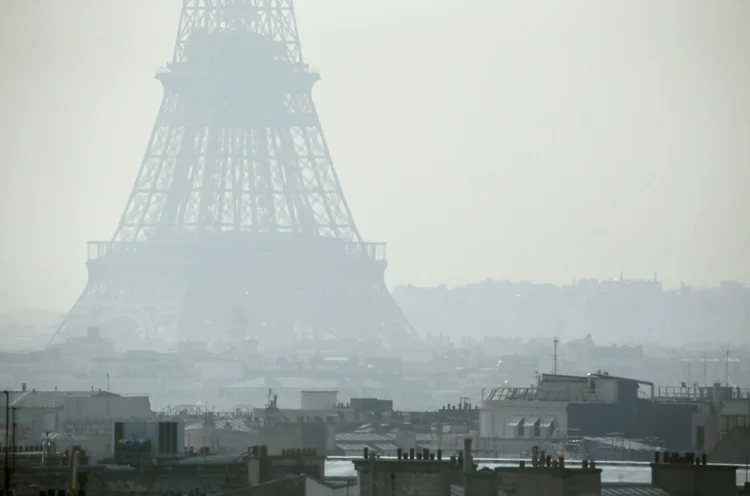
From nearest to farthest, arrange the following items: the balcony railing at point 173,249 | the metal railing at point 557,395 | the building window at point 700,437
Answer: the building window at point 700,437
the metal railing at point 557,395
the balcony railing at point 173,249

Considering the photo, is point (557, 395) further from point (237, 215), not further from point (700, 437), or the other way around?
point (237, 215)

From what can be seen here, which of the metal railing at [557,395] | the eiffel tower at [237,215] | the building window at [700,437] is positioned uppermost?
the eiffel tower at [237,215]

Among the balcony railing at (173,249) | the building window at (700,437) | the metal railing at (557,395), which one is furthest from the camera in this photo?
the balcony railing at (173,249)

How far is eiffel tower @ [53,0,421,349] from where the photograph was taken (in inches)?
4934

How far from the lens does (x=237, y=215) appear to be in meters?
134

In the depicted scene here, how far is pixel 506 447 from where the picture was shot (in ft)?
142

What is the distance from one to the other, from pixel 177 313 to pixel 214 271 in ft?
7.34

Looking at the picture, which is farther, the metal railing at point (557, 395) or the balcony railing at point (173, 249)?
the balcony railing at point (173, 249)

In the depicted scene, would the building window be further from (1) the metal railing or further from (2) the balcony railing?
(2) the balcony railing

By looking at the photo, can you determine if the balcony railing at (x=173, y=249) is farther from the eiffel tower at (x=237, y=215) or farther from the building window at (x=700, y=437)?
the building window at (x=700, y=437)

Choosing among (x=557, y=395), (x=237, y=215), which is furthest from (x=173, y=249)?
(x=557, y=395)

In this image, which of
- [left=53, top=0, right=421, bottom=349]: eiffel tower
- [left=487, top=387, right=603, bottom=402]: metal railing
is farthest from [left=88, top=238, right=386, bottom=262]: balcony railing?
[left=487, top=387, right=603, bottom=402]: metal railing

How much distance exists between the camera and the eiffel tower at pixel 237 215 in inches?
4934

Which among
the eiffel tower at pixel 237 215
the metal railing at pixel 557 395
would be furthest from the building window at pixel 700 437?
the eiffel tower at pixel 237 215
